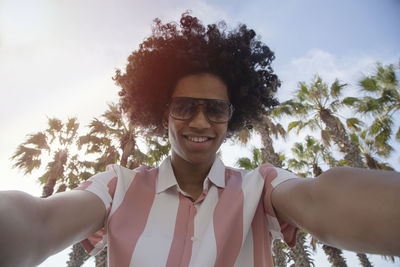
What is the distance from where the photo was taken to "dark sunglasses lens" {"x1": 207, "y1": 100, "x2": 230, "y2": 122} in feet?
6.86

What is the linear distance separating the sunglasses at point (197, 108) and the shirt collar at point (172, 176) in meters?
0.41

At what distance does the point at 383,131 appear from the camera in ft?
38.7

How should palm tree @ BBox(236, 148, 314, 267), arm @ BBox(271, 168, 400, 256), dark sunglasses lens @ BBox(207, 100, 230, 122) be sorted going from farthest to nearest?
palm tree @ BBox(236, 148, 314, 267) < dark sunglasses lens @ BBox(207, 100, 230, 122) < arm @ BBox(271, 168, 400, 256)

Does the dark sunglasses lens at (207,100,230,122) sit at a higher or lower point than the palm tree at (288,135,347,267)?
lower

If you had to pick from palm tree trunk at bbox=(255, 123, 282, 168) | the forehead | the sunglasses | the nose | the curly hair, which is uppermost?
palm tree trunk at bbox=(255, 123, 282, 168)

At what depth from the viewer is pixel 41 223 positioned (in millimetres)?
1058

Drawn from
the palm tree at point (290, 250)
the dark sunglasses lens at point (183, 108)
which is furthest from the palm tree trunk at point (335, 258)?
the dark sunglasses lens at point (183, 108)

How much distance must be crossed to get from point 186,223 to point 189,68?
1690 millimetres

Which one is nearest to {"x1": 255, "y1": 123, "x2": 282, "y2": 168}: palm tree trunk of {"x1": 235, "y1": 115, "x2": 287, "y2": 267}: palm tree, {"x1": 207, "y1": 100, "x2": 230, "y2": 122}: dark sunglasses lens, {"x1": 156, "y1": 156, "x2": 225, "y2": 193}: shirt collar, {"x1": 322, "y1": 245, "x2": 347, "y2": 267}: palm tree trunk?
{"x1": 235, "y1": 115, "x2": 287, "y2": 267}: palm tree

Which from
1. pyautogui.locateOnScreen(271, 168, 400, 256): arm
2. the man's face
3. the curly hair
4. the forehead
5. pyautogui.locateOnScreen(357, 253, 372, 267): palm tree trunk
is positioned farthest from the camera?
pyautogui.locateOnScreen(357, 253, 372, 267): palm tree trunk

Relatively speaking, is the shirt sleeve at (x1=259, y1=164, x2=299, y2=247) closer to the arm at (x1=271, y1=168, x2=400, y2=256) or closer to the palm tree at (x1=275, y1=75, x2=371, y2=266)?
the arm at (x1=271, y1=168, x2=400, y2=256)

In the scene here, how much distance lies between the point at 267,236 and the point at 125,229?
3.19 feet

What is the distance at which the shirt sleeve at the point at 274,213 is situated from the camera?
1.50 m

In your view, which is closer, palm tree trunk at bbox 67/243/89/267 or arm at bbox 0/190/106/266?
arm at bbox 0/190/106/266
